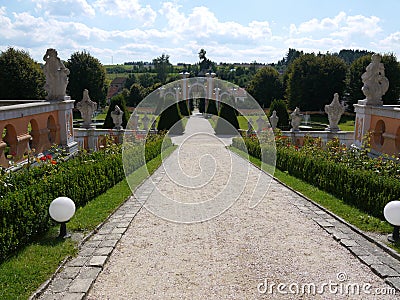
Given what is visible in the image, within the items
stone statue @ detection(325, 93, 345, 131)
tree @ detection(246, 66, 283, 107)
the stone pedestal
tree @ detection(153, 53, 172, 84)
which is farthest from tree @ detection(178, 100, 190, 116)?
tree @ detection(153, 53, 172, 84)

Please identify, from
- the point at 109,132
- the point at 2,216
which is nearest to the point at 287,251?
the point at 2,216

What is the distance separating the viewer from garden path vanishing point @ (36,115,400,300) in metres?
4.23

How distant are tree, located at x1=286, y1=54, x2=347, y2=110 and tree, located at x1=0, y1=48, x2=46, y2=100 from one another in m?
25.7

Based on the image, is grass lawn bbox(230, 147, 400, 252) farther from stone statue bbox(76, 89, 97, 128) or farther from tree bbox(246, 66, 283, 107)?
tree bbox(246, 66, 283, 107)

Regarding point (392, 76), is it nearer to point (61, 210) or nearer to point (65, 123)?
point (65, 123)

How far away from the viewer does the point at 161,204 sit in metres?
7.74

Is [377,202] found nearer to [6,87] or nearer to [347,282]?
[347,282]

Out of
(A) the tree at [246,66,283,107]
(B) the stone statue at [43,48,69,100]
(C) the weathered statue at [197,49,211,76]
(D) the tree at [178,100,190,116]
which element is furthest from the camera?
(C) the weathered statue at [197,49,211,76]

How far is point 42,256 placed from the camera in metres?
4.87

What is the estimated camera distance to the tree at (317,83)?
40500mm

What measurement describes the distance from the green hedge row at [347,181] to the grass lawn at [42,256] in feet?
14.9

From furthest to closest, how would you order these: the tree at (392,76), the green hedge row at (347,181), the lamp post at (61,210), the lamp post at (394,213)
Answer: the tree at (392,76) → the green hedge row at (347,181) → the lamp post at (61,210) → the lamp post at (394,213)

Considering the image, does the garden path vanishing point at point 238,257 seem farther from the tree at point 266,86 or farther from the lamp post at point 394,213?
the tree at point 266,86

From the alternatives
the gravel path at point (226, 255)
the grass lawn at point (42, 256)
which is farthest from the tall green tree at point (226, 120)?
the grass lawn at point (42, 256)
